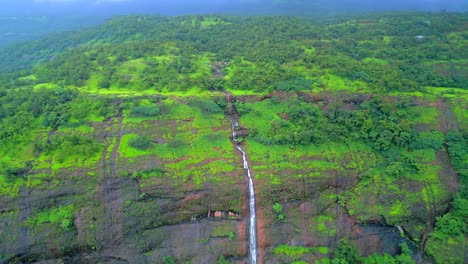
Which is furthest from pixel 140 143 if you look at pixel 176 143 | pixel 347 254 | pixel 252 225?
pixel 347 254

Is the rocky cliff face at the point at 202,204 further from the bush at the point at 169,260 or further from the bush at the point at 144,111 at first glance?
the bush at the point at 144,111

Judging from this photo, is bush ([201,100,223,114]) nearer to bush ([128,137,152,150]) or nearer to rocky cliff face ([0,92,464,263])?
rocky cliff face ([0,92,464,263])

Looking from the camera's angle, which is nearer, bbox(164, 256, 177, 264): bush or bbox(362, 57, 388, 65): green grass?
bbox(164, 256, 177, 264): bush

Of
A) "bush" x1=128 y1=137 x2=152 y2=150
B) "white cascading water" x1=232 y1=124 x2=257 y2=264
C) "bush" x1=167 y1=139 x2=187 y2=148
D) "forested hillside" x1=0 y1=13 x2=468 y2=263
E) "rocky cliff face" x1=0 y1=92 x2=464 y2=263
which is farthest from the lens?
"bush" x1=167 y1=139 x2=187 y2=148

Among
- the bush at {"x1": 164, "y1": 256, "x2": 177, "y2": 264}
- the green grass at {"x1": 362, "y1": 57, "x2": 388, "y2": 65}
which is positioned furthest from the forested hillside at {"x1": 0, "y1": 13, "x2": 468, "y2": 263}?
the green grass at {"x1": 362, "y1": 57, "x2": 388, "y2": 65}

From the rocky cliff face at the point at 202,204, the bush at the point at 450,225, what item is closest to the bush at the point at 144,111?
the rocky cliff face at the point at 202,204

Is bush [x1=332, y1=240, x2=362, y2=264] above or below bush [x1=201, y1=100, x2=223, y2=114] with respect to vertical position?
below

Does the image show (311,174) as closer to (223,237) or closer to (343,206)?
(343,206)

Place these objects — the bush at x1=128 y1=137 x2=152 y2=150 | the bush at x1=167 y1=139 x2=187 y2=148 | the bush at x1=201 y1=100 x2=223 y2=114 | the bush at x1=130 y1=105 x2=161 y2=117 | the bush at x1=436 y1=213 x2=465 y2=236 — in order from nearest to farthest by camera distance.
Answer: the bush at x1=436 y1=213 x2=465 y2=236 < the bush at x1=128 y1=137 x2=152 y2=150 < the bush at x1=167 y1=139 x2=187 y2=148 < the bush at x1=130 y1=105 x2=161 y2=117 < the bush at x1=201 y1=100 x2=223 y2=114
